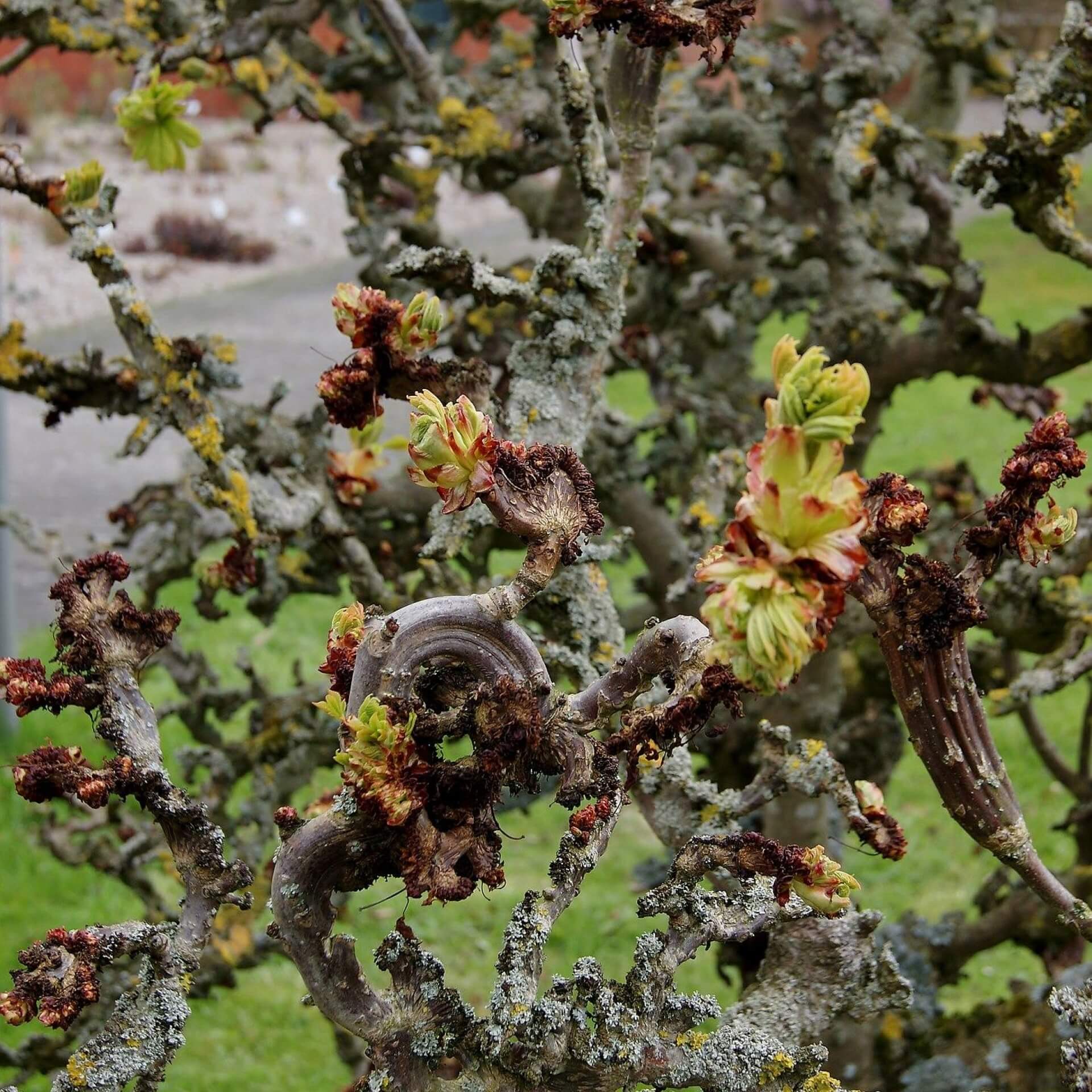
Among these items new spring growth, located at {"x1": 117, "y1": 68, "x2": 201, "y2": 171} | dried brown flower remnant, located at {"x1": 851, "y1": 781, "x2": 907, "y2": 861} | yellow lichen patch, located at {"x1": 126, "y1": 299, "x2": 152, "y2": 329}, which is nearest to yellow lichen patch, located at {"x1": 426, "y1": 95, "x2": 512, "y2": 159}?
new spring growth, located at {"x1": 117, "y1": 68, "x2": 201, "y2": 171}

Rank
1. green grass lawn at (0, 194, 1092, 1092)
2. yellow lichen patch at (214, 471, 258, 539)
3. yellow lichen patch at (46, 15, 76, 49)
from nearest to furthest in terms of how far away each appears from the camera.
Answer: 1. yellow lichen patch at (214, 471, 258, 539)
2. yellow lichen patch at (46, 15, 76, 49)
3. green grass lawn at (0, 194, 1092, 1092)

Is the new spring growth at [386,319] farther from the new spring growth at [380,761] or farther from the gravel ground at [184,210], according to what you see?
the gravel ground at [184,210]

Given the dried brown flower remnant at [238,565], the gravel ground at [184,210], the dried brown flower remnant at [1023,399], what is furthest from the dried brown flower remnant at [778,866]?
the gravel ground at [184,210]

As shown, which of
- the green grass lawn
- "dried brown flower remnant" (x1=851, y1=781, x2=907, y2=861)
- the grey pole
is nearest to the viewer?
"dried brown flower remnant" (x1=851, y1=781, x2=907, y2=861)

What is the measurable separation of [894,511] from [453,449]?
0.38 meters

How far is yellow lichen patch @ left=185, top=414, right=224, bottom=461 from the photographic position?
1971 millimetres

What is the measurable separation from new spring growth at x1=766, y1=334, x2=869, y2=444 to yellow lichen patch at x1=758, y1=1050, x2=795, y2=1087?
63cm

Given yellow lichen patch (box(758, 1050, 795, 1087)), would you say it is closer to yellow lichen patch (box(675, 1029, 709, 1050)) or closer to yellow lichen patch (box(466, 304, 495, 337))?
yellow lichen patch (box(675, 1029, 709, 1050))

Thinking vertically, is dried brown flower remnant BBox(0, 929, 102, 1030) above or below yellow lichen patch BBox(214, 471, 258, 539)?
below

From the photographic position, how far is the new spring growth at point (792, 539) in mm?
859

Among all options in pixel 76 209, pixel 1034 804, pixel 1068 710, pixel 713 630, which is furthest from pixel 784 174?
pixel 1068 710

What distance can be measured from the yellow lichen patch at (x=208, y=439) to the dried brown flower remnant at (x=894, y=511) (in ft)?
3.66

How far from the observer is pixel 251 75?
9.50 feet

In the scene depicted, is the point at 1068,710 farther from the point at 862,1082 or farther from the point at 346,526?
the point at 346,526
